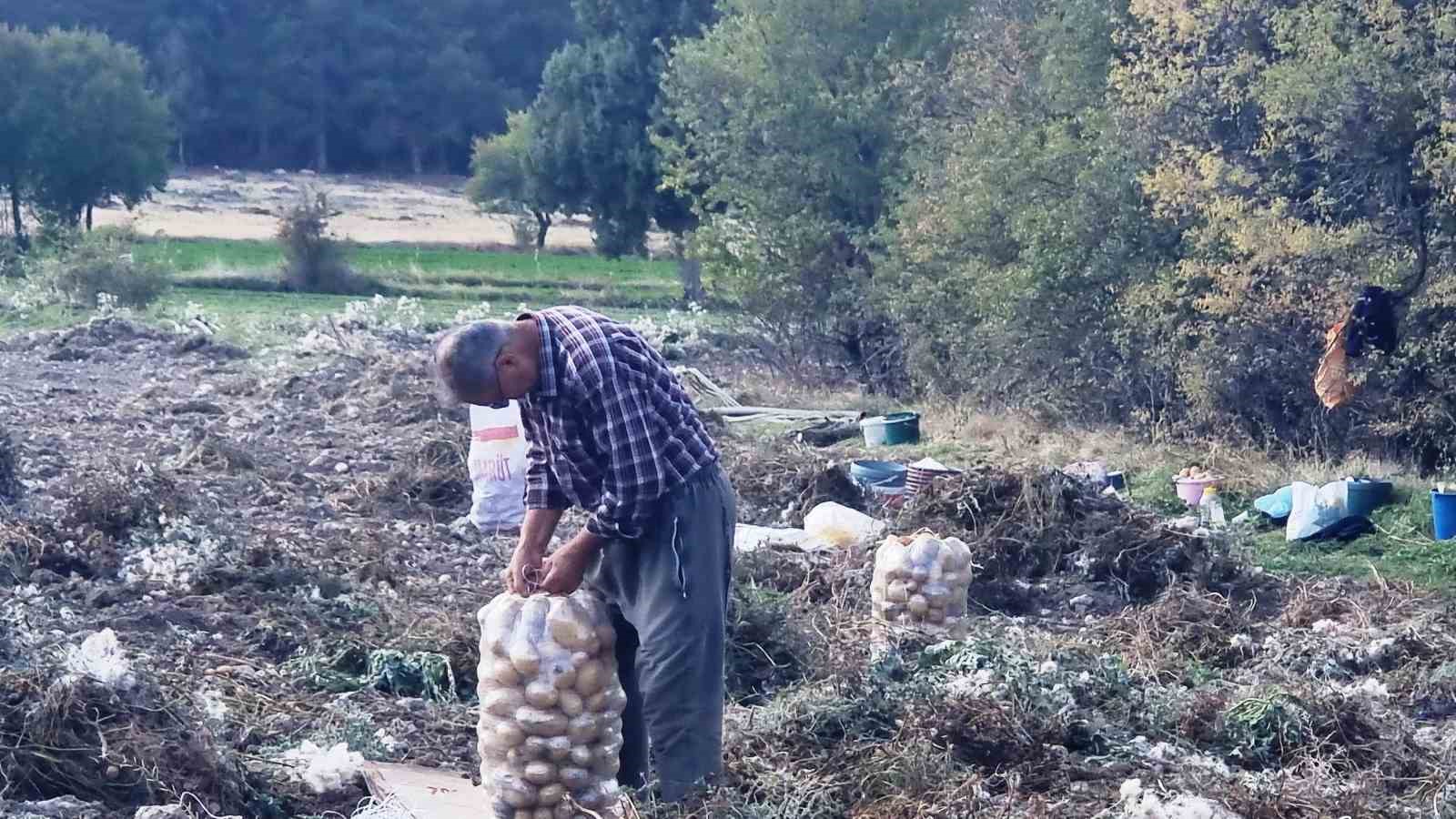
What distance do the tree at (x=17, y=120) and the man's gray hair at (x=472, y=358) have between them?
32.5m

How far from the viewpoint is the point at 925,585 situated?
6148 millimetres

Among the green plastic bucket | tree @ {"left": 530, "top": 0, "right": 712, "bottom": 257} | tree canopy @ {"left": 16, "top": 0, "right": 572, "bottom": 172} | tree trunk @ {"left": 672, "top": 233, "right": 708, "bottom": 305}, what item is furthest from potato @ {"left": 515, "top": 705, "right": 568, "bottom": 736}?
tree canopy @ {"left": 16, "top": 0, "right": 572, "bottom": 172}

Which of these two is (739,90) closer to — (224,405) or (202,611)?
(224,405)

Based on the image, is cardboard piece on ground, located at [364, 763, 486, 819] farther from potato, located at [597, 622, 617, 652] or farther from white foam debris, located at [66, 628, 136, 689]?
white foam debris, located at [66, 628, 136, 689]

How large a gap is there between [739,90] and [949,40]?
2515mm

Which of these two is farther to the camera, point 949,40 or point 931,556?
point 949,40

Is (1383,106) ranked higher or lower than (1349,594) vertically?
higher

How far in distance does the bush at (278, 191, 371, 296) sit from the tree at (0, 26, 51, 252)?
7.41 m

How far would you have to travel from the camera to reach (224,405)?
14.0m

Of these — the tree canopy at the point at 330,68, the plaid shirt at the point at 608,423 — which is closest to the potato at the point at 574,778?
the plaid shirt at the point at 608,423

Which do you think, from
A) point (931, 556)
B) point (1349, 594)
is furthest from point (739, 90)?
point (931, 556)

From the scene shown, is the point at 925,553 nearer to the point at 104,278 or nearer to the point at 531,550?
the point at 531,550

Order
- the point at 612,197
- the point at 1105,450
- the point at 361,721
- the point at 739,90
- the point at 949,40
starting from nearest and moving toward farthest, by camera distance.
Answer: the point at 361,721, the point at 1105,450, the point at 949,40, the point at 739,90, the point at 612,197

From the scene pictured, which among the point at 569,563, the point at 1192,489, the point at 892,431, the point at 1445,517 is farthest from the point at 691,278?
the point at 569,563
